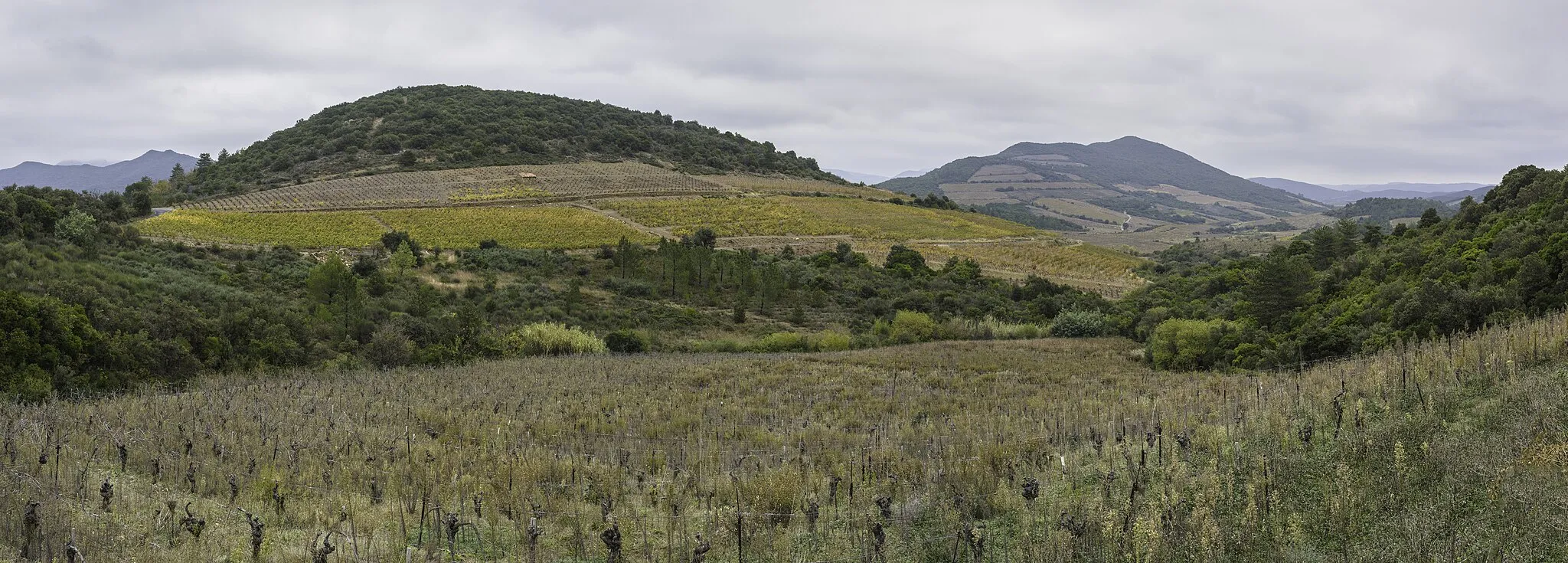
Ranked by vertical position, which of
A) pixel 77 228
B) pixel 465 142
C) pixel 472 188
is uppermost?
pixel 465 142

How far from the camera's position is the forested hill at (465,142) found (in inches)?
3423

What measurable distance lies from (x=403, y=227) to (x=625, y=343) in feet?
134

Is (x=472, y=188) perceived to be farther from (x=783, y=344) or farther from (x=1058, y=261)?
(x=783, y=344)

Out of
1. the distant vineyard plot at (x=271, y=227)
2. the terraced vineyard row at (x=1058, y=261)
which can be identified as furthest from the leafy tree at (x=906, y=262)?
the distant vineyard plot at (x=271, y=227)

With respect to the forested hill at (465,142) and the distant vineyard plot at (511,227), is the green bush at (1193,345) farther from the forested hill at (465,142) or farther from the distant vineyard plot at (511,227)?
the forested hill at (465,142)

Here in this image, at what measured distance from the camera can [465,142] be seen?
3883 inches

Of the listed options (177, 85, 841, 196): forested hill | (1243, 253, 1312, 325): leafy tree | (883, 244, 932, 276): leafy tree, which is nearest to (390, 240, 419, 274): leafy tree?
(883, 244, 932, 276): leafy tree

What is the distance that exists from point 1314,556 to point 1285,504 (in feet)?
2.32

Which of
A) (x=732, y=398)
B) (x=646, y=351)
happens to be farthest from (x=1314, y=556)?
(x=646, y=351)

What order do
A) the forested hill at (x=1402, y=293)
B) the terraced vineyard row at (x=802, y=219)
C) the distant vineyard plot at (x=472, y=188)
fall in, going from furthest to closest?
the terraced vineyard row at (x=802, y=219) < the distant vineyard plot at (x=472, y=188) < the forested hill at (x=1402, y=293)

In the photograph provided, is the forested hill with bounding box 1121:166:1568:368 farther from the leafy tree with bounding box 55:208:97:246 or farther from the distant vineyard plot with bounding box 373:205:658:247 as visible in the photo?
the distant vineyard plot with bounding box 373:205:658:247

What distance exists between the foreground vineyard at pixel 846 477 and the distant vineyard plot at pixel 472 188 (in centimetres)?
6377

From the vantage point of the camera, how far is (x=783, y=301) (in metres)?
40.6


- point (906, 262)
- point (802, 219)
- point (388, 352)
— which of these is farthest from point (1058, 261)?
point (388, 352)
